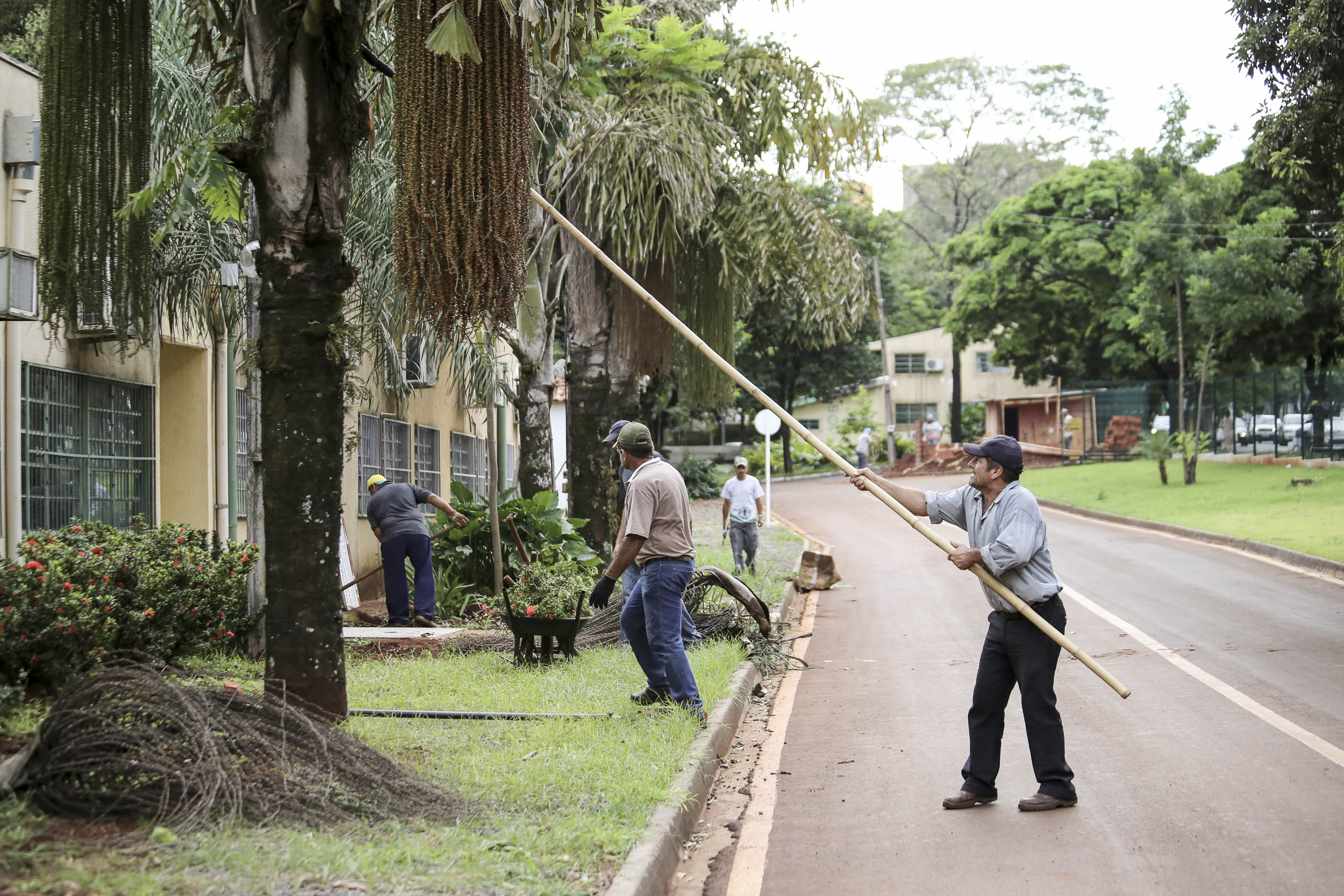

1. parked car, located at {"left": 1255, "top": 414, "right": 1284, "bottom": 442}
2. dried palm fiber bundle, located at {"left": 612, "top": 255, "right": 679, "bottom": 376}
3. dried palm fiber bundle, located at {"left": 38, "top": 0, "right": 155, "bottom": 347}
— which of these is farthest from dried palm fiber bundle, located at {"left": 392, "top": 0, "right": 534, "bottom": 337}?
parked car, located at {"left": 1255, "top": 414, "right": 1284, "bottom": 442}

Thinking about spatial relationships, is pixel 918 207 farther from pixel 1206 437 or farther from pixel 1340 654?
pixel 1340 654

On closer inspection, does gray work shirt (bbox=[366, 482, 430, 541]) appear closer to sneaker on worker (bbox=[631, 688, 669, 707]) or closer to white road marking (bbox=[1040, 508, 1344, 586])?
sneaker on worker (bbox=[631, 688, 669, 707])

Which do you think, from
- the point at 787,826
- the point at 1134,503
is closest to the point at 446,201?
the point at 787,826

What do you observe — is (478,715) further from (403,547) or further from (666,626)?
(403,547)

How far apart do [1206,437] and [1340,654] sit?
25672 millimetres

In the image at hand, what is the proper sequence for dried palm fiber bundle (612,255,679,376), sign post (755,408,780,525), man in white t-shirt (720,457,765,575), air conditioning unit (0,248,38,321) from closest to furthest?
air conditioning unit (0,248,38,321) < dried palm fiber bundle (612,255,679,376) < man in white t-shirt (720,457,765,575) < sign post (755,408,780,525)

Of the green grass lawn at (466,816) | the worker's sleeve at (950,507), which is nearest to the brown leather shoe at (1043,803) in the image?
the worker's sleeve at (950,507)

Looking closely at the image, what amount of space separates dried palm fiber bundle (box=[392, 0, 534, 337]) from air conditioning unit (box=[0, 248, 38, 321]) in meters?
3.60

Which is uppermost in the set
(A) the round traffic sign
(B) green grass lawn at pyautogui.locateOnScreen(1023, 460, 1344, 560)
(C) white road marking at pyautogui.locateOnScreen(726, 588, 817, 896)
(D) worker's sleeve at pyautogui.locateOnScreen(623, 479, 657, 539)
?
(A) the round traffic sign

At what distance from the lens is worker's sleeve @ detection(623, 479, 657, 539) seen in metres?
7.84

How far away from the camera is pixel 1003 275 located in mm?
45625

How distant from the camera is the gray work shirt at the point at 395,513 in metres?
12.9

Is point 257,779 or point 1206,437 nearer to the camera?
point 257,779

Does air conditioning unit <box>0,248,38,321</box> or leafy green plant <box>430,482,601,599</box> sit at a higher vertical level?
air conditioning unit <box>0,248,38,321</box>
